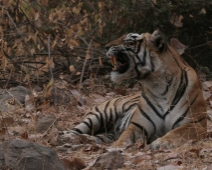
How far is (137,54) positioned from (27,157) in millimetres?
2636

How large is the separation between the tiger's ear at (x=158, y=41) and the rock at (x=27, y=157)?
2490mm

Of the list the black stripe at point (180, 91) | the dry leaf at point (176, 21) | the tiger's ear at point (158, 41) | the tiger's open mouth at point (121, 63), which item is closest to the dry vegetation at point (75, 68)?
the dry leaf at point (176, 21)

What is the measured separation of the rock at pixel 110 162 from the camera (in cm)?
451

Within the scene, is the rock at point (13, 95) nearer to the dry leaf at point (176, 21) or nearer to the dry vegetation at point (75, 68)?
the dry vegetation at point (75, 68)

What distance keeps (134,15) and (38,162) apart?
6.86m

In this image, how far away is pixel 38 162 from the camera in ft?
13.6

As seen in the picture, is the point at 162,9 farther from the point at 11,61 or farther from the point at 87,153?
the point at 87,153

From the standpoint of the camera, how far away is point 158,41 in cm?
641

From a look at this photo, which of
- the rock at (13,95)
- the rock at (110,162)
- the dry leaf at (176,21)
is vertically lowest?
the rock at (13,95)

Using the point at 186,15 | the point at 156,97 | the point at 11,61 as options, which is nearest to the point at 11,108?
the point at 11,61

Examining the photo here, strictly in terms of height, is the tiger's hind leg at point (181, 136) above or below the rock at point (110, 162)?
below

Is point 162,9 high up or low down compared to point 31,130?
up

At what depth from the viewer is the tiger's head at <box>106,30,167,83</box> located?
21.0ft

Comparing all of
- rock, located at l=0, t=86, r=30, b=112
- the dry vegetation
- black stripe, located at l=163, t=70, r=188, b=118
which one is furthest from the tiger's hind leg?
rock, located at l=0, t=86, r=30, b=112
